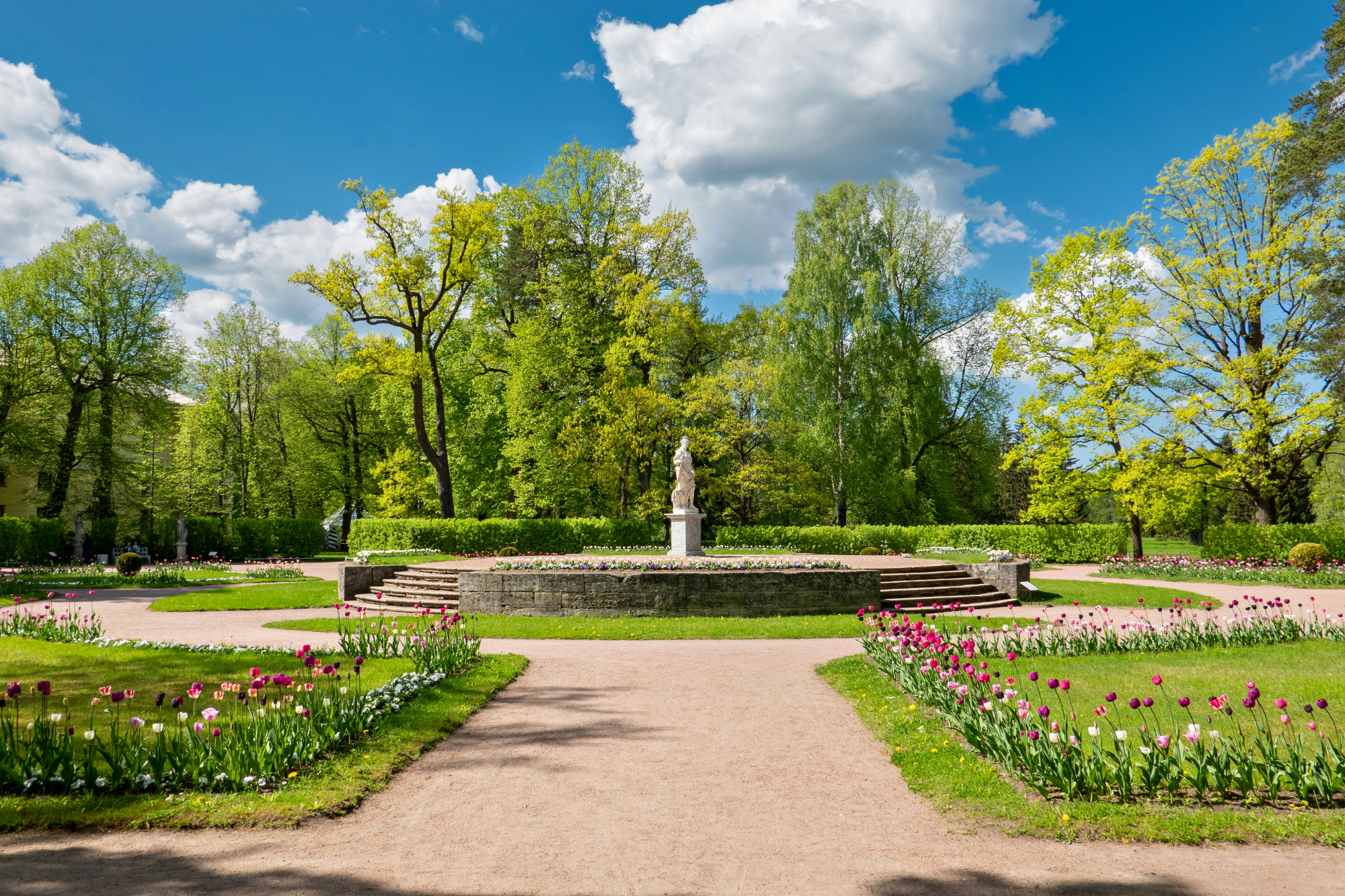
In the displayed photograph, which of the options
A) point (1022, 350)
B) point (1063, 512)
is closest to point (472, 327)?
point (1022, 350)

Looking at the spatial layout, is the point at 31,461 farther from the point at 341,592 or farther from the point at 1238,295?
the point at 1238,295

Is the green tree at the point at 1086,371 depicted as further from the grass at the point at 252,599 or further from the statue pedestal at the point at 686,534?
the grass at the point at 252,599

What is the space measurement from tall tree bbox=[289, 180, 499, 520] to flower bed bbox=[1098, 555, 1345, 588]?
2270cm

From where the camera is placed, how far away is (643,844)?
3766 millimetres

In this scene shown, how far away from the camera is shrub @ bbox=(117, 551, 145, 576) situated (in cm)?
1981

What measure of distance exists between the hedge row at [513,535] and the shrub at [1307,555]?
1907cm

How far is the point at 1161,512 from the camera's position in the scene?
21969 millimetres

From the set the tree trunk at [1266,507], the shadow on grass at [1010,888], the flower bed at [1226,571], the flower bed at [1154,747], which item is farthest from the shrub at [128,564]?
the tree trunk at [1266,507]

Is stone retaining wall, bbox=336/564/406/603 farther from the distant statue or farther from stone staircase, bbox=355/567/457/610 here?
the distant statue

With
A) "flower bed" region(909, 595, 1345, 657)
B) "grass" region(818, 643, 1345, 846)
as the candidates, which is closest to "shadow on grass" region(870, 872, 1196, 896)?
"grass" region(818, 643, 1345, 846)

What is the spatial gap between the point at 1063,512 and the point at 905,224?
47.6ft

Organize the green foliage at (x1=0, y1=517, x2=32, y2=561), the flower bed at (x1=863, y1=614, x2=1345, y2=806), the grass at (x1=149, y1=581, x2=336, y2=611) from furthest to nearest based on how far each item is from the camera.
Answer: the green foliage at (x1=0, y1=517, x2=32, y2=561), the grass at (x1=149, y1=581, x2=336, y2=611), the flower bed at (x1=863, y1=614, x2=1345, y2=806)

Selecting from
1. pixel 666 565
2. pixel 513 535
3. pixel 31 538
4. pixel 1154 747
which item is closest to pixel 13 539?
pixel 31 538

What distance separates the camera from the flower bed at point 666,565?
14.0 meters
